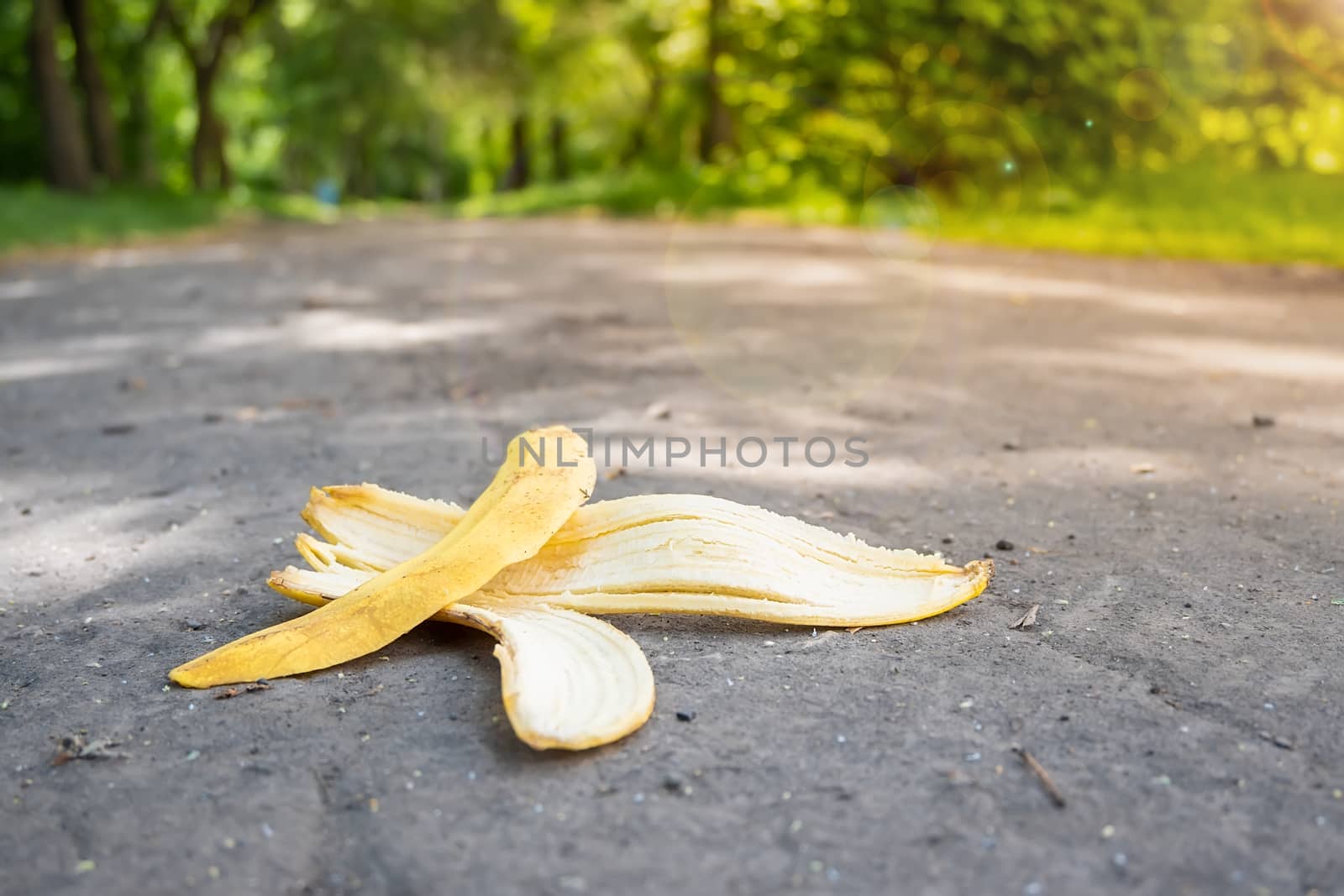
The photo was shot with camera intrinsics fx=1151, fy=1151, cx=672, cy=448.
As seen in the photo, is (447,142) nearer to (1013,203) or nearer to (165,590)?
(1013,203)

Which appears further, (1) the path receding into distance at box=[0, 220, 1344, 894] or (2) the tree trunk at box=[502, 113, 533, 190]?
(2) the tree trunk at box=[502, 113, 533, 190]

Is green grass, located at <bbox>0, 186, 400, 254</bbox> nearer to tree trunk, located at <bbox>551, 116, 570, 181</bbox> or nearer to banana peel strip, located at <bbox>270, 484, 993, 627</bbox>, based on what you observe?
banana peel strip, located at <bbox>270, 484, 993, 627</bbox>

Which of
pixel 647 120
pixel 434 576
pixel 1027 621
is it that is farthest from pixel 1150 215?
pixel 647 120

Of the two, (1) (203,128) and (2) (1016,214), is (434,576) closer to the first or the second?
(2) (1016,214)

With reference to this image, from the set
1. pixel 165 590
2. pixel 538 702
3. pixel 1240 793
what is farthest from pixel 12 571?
pixel 1240 793

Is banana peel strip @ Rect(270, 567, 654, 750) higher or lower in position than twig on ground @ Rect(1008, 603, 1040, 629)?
higher

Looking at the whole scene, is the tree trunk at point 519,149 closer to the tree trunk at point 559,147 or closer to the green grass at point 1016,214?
the tree trunk at point 559,147

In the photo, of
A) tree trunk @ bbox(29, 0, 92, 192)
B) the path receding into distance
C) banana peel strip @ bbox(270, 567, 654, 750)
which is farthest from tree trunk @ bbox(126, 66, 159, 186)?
banana peel strip @ bbox(270, 567, 654, 750)
